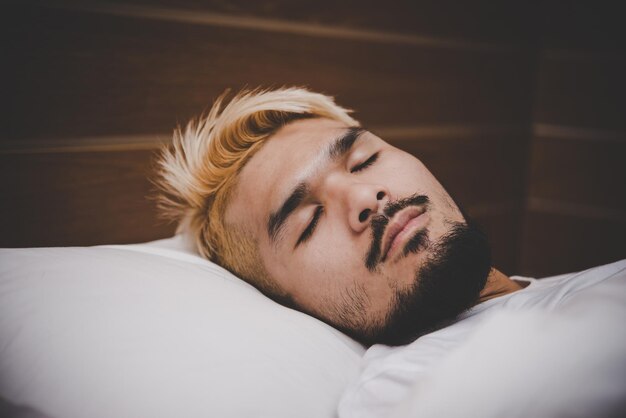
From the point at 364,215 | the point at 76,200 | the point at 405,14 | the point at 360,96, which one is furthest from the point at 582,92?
the point at 76,200

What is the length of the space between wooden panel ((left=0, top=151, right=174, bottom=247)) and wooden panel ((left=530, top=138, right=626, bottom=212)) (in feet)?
5.46

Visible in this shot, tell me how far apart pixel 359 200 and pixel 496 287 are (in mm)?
390

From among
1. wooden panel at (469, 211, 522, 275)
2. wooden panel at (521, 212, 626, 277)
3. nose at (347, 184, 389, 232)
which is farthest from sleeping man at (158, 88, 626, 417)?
wooden panel at (521, 212, 626, 277)

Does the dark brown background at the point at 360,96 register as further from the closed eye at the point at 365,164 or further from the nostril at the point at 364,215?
the nostril at the point at 364,215

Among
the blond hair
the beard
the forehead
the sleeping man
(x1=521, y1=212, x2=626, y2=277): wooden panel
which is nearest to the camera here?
the sleeping man

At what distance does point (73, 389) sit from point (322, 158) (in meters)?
0.56

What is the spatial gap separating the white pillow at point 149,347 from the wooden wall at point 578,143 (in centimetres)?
164

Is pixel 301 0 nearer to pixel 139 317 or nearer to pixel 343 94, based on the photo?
pixel 343 94

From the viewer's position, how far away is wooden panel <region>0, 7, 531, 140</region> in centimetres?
97

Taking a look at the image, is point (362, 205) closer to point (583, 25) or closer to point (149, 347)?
point (149, 347)

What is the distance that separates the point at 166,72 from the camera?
3.74 ft

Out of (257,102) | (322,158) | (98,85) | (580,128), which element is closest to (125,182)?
(98,85)

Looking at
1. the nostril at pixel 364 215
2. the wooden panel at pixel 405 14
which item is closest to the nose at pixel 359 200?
the nostril at pixel 364 215

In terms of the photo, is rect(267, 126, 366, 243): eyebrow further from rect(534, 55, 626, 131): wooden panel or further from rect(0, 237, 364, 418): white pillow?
rect(534, 55, 626, 131): wooden panel
